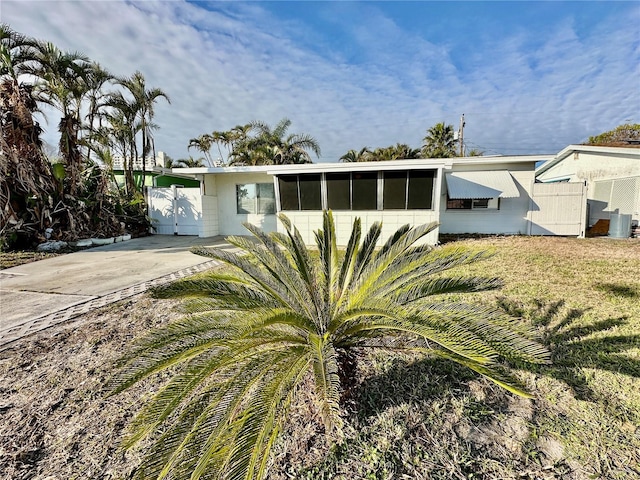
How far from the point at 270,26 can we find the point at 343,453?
11.2 m

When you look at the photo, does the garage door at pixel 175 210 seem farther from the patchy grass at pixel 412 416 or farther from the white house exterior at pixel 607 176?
the white house exterior at pixel 607 176

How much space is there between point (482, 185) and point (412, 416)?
1244 centimetres

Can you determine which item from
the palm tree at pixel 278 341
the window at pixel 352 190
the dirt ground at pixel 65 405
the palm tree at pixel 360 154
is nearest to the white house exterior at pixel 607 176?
the window at pixel 352 190

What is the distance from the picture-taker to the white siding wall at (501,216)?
13070mm

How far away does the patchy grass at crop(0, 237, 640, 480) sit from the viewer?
2.29 metres

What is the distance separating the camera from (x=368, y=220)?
464 inches

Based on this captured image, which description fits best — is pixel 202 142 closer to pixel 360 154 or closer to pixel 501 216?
pixel 360 154

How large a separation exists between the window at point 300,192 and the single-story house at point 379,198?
42mm

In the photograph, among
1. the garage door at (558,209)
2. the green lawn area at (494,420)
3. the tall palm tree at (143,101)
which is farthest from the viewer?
the tall palm tree at (143,101)

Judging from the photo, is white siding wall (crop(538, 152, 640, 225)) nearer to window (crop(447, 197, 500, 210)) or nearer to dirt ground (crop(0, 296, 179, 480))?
window (crop(447, 197, 500, 210))

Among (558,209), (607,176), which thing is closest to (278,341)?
(558,209)

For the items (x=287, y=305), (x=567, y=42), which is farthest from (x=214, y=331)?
(x=567, y=42)

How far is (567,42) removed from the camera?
30.6 feet

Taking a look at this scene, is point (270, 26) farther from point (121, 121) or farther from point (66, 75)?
point (121, 121)
